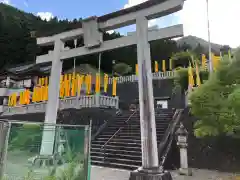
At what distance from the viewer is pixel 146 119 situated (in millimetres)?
5809

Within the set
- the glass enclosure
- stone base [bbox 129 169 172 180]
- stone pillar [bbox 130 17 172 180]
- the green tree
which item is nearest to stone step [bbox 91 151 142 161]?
the green tree

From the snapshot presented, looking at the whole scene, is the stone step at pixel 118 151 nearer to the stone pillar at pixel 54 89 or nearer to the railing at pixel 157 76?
the stone pillar at pixel 54 89

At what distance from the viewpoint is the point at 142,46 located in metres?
6.30

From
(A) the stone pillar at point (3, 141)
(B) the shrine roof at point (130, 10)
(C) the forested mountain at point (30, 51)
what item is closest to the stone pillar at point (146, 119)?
(B) the shrine roof at point (130, 10)

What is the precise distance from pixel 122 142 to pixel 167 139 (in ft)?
7.52

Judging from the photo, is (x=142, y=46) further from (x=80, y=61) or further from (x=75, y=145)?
(x=80, y=61)


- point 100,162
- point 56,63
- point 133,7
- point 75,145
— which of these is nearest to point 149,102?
point 75,145

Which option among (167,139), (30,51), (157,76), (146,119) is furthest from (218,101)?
(30,51)

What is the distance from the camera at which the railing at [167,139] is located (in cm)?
897

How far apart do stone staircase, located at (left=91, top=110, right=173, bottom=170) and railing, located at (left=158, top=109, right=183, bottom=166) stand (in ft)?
0.97

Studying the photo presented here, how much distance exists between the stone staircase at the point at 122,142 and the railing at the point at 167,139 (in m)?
0.30

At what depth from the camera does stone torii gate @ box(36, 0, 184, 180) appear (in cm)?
565

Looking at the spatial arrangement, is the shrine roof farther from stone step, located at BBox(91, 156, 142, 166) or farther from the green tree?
stone step, located at BBox(91, 156, 142, 166)

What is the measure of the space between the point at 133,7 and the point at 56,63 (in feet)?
12.2
